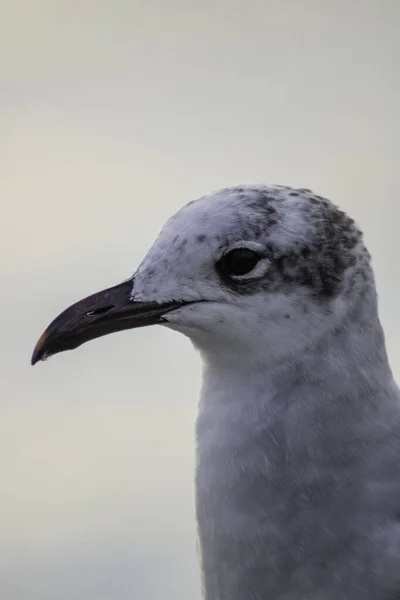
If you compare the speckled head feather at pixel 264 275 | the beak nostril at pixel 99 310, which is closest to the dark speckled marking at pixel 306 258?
the speckled head feather at pixel 264 275

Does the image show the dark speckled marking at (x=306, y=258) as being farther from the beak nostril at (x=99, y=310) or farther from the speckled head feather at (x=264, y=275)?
the beak nostril at (x=99, y=310)

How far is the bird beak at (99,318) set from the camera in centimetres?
145

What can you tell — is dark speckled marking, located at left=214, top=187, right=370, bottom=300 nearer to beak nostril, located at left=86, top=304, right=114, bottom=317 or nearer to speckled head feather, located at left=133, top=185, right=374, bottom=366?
speckled head feather, located at left=133, top=185, right=374, bottom=366

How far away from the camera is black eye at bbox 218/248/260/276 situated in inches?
56.2

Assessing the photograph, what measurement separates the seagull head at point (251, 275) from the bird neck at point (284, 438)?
0.04 meters

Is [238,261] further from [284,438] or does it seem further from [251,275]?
[284,438]

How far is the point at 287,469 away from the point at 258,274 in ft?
0.76

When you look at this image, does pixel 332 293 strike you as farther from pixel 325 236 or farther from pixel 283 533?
pixel 283 533

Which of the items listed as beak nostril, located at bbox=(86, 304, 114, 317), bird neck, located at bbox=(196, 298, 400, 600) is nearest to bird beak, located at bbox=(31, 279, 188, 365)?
beak nostril, located at bbox=(86, 304, 114, 317)

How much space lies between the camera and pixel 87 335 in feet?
4.84

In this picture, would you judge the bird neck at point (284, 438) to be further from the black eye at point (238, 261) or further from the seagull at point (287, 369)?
the black eye at point (238, 261)

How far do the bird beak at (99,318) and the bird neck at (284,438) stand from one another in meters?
0.12

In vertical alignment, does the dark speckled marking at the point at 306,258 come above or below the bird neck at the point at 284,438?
above

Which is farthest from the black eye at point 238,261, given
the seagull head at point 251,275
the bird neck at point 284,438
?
the bird neck at point 284,438
